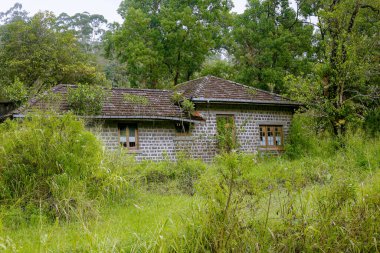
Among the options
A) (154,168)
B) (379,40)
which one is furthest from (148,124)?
(379,40)

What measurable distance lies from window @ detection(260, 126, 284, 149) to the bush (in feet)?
37.9

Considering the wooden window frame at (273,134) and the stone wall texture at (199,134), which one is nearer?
the stone wall texture at (199,134)

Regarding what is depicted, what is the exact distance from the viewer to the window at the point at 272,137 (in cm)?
1789

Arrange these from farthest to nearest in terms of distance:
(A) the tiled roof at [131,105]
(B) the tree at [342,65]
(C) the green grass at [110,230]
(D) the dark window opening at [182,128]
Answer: (D) the dark window opening at [182,128] < (B) the tree at [342,65] < (A) the tiled roof at [131,105] < (C) the green grass at [110,230]

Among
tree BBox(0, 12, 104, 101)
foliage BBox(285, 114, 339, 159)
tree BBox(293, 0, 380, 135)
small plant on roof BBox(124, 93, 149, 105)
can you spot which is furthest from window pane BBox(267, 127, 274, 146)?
tree BBox(0, 12, 104, 101)

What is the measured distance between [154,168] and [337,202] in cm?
629

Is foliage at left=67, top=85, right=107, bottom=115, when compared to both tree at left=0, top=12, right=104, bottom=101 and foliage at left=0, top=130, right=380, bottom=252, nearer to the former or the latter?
foliage at left=0, top=130, right=380, bottom=252

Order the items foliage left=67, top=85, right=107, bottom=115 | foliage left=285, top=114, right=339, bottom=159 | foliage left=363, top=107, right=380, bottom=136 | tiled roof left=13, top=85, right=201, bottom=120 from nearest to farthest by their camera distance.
Result: foliage left=67, top=85, right=107, bottom=115 → tiled roof left=13, top=85, right=201, bottom=120 → foliage left=285, top=114, right=339, bottom=159 → foliage left=363, top=107, right=380, bottom=136

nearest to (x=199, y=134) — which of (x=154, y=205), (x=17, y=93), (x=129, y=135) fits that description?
(x=129, y=135)

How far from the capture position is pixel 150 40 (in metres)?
24.7

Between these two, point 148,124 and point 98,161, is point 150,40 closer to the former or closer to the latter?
point 148,124

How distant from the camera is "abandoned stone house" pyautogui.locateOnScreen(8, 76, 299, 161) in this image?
15.0 metres

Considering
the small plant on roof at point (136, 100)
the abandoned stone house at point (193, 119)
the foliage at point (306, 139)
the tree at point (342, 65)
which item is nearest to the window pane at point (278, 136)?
the abandoned stone house at point (193, 119)

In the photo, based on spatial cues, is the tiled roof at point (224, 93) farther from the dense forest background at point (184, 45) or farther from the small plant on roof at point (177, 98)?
Answer: the dense forest background at point (184, 45)
